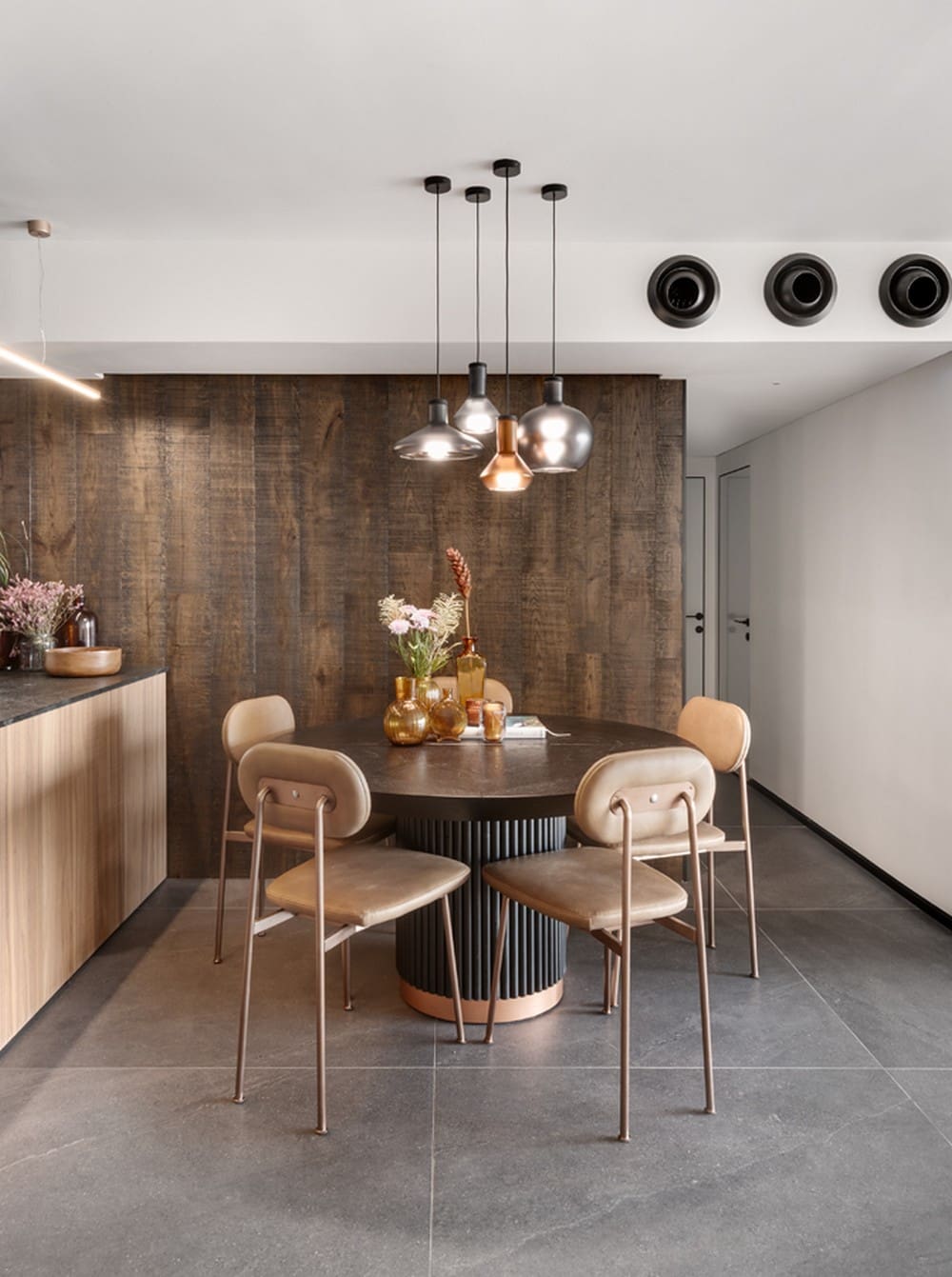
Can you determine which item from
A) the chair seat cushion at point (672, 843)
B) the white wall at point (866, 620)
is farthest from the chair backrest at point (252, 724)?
the white wall at point (866, 620)

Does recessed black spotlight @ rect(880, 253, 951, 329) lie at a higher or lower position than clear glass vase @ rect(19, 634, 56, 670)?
higher

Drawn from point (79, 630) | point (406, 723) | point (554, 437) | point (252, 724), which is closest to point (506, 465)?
point (554, 437)

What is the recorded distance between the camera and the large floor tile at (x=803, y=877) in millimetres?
3951

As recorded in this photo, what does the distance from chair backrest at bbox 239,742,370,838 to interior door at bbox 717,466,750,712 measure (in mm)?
4614

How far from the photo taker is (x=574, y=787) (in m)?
2.38

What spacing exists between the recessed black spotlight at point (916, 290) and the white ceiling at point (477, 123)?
9 cm

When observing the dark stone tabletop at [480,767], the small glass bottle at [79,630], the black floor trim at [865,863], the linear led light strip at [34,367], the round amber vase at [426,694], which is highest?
the linear led light strip at [34,367]

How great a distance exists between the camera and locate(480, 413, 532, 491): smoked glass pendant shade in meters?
2.97

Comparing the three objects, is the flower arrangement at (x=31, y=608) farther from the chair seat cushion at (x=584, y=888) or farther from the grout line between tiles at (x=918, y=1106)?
the grout line between tiles at (x=918, y=1106)

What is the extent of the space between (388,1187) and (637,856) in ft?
3.30

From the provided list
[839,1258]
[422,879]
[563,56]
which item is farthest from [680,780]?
[563,56]

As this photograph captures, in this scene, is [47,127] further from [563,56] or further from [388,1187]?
[388,1187]

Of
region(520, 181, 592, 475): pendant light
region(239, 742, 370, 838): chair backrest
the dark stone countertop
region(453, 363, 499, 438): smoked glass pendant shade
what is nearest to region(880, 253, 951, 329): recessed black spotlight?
region(520, 181, 592, 475): pendant light

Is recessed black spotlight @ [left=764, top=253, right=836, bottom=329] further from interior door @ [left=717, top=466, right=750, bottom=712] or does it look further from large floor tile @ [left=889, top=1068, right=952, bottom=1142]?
interior door @ [left=717, top=466, right=750, bottom=712]
